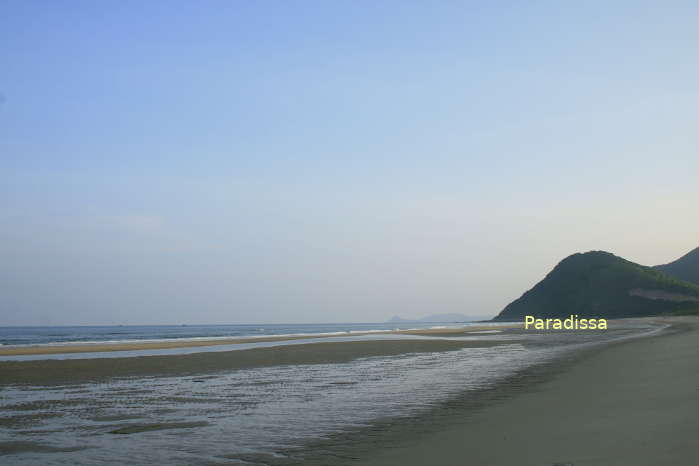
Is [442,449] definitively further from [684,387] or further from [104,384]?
[104,384]

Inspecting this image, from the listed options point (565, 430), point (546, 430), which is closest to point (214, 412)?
point (546, 430)

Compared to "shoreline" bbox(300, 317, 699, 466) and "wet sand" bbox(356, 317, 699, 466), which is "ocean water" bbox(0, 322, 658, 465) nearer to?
"shoreline" bbox(300, 317, 699, 466)

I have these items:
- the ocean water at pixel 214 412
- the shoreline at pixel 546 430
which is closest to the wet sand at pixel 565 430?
the shoreline at pixel 546 430

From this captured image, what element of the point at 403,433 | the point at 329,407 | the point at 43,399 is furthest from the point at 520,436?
the point at 43,399

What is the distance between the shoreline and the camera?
24.3 ft

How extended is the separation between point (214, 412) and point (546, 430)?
7180 millimetres

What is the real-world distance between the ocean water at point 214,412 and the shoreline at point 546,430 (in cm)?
71

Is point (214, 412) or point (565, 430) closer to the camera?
point (565, 430)

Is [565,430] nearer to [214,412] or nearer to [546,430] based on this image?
[546,430]

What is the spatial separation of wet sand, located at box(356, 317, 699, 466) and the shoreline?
1 cm

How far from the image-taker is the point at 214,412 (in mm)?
13023

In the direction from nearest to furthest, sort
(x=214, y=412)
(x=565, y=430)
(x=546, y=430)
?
(x=565, y=430) < (x=546, y=430) < (x=214, y=412)

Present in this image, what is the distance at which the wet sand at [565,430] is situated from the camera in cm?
730

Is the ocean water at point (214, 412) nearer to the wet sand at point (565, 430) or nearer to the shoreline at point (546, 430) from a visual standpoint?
the shoreline at point (546, 430)
